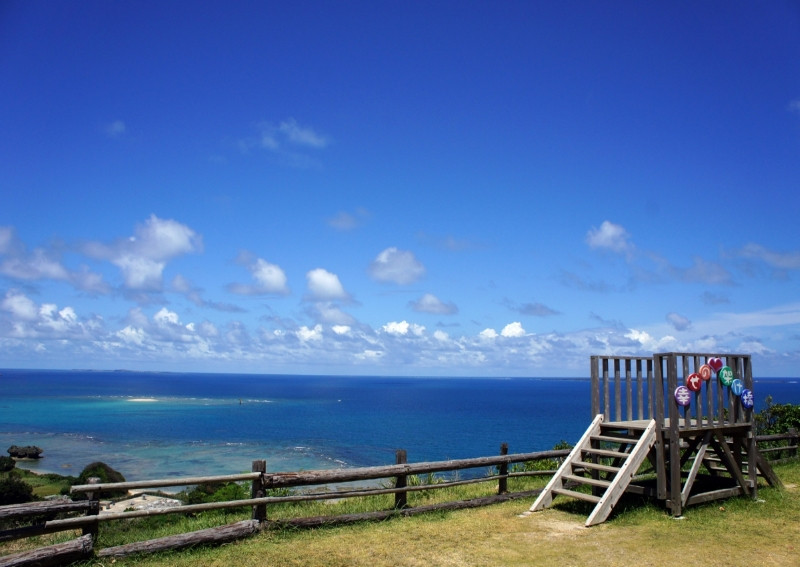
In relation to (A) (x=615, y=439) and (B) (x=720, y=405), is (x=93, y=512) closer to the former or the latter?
(A) (x=615, y=439)

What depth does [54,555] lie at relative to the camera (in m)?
6.85

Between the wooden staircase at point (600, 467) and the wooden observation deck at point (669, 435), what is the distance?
0.02 meters

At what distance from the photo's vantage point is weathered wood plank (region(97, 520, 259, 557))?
7.33 m

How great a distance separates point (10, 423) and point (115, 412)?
1816cm

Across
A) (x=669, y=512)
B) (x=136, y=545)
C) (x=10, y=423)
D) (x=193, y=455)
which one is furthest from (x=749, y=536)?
(x=10, y=423)

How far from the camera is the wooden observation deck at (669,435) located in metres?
9.55

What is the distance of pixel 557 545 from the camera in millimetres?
7957

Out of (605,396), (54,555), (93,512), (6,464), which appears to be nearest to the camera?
(54,555)

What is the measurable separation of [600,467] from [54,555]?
8.13 m

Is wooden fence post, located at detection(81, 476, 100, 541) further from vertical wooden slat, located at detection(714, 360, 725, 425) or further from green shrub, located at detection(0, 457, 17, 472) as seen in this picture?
green shrub, located at detection(0, 457, 17, 472)

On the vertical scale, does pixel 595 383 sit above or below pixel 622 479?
above

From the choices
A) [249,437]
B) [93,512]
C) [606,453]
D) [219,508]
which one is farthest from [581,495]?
[249,437]

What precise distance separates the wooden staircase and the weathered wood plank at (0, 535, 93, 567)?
6.86m

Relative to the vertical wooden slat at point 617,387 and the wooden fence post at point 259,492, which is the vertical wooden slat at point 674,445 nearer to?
the vertical wooden slat at point 617,387
